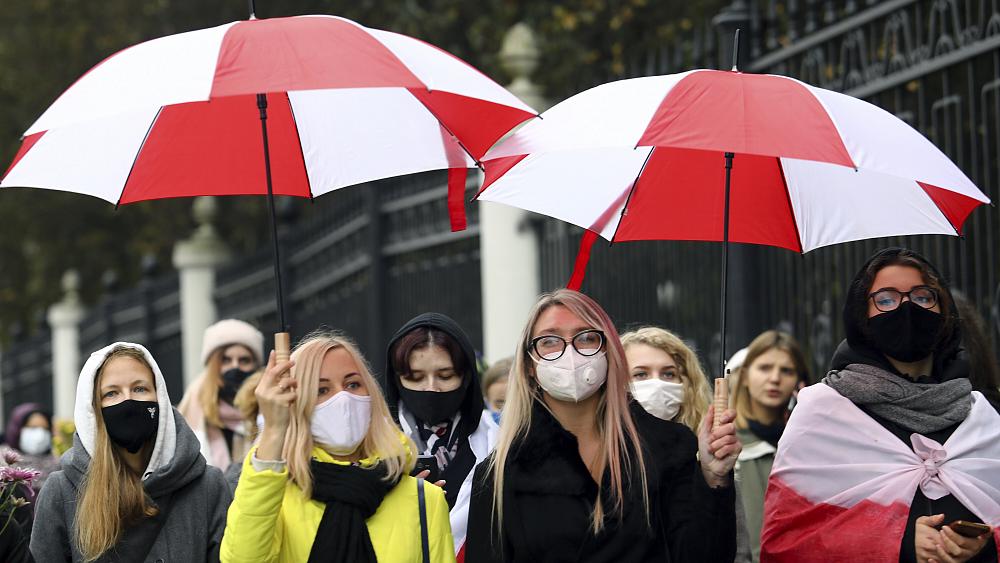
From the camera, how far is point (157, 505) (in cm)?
500

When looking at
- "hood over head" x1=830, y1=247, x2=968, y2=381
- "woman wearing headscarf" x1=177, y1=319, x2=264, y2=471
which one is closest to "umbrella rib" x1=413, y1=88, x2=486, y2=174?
"hood over head" x1=830, y1=247, x2=968, y2=381

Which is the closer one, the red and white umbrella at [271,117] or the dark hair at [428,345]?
the red and white umbrella at [271,117]

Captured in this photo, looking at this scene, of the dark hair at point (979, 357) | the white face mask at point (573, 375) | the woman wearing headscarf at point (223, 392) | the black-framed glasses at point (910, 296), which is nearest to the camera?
the white face mask at point (573, 375)

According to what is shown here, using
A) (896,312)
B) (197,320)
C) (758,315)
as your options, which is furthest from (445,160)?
(197,320)

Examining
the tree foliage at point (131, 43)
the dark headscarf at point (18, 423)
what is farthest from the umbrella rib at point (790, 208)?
the tree foliage at point (131, 43)

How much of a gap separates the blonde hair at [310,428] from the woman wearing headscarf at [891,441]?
109 cm

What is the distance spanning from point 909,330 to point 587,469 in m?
0.98

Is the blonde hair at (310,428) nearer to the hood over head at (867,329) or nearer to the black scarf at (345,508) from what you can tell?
the black scarf at (345,508)

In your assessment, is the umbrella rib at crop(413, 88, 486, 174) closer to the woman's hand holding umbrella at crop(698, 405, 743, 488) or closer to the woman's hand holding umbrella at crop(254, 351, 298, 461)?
the woman's hand holding umbrella at crop(254, 351, 298, 461)

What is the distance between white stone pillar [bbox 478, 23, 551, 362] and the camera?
8844 mm

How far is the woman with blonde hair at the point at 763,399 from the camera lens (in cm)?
653

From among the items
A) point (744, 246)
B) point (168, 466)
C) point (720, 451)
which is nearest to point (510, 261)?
point (744, 246)

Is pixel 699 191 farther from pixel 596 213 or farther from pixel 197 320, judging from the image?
pixel 197 320

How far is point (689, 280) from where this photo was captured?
7.83m
